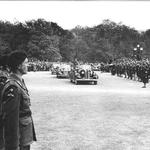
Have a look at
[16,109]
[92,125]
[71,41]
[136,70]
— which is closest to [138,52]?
[136,70]

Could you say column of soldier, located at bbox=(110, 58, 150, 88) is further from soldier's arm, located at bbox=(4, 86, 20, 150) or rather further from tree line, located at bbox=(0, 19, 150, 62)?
tree line, located at bbox=(0, 19, 150, 62)

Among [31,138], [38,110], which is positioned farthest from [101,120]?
[31,138]

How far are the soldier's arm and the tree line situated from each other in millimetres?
83199

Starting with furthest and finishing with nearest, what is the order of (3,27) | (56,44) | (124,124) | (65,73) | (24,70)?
(3,27), (56,44), (65,73), (124,124), (24,70)

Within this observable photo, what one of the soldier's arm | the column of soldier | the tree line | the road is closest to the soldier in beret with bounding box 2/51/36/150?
the soldier's arm

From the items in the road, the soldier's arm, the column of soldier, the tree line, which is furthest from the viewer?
the tree line

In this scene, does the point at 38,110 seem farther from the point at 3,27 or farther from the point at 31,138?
the point at 3,27

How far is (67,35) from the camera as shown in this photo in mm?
108125

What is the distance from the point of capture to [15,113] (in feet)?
12.9

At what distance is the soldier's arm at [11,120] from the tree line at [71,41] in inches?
3276

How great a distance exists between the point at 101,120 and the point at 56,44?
85.3 m

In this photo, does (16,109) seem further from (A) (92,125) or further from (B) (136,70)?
(B) (136,70)

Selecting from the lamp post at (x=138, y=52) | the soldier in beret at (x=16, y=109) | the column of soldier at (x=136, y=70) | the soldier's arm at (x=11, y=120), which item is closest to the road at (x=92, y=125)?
the soldier in beret at (x=16, y=109)

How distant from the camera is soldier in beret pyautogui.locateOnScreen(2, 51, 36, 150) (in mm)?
3912
